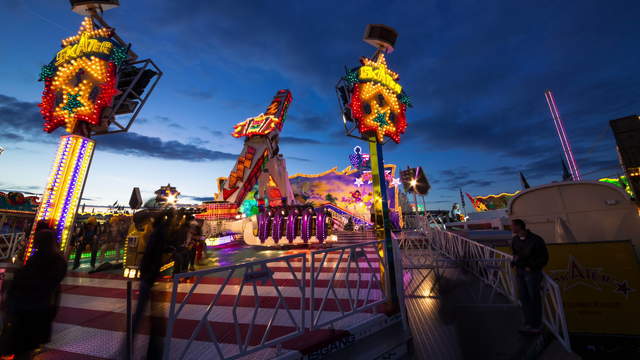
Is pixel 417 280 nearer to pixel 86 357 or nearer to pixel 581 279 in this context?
pixel 581 279

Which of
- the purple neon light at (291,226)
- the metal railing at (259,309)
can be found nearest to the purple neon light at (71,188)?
the metal railing at (259,309)

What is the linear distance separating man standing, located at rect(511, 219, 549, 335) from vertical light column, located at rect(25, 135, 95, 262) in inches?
449

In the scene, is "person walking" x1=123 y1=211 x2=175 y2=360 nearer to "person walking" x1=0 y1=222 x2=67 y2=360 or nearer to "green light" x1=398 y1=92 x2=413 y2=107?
"person walking" x1=0 y1=222 x2=67 y2=360

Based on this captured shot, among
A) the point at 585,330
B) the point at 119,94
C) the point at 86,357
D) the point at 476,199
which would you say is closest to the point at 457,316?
the point at 585,330

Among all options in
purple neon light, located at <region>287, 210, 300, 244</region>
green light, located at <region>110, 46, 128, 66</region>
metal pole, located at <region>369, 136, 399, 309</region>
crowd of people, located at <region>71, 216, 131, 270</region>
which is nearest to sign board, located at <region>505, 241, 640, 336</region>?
metal pole, located at <region>369, 136, 399, 309</region>

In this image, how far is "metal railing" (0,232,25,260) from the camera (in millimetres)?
10773

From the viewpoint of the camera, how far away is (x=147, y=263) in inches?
110

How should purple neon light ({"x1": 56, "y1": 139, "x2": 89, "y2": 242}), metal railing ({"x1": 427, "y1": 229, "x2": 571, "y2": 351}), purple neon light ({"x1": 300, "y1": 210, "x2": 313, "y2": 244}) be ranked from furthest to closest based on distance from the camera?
purple neon light ({"x1": 300, "y1": 210, "x2": 313, "y2": 244}) < purple neon light ({"x1": 56, "y1": 139, "x2": 89, "y2": 242}) < metal railing ({"x1": 427, "y1": 229, "x2": 571, "y2": 351})

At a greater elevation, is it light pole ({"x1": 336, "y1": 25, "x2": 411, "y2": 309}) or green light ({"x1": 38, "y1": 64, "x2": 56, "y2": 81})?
green light ({"x1": 38, "y1": 64, "x2": 56, "y2": 81})

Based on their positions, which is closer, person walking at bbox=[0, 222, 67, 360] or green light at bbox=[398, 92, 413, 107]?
person walking at bbox=[0, 222, 67, 360]

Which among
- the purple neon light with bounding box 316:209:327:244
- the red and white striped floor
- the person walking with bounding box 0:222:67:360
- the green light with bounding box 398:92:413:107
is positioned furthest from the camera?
the purple neon light with bounding box 316:209:327:244

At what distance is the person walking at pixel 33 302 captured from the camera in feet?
8.32

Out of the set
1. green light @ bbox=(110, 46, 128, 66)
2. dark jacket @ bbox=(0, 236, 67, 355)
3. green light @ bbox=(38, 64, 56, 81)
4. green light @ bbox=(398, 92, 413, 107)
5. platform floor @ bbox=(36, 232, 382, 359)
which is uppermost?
green light @ bbox=(110, 46, 128, 66)

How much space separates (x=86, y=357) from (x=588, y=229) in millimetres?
12816
